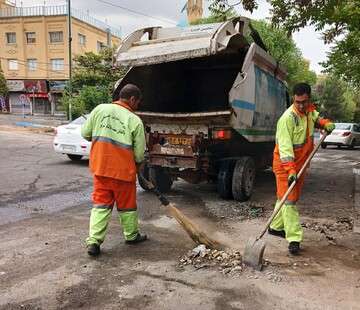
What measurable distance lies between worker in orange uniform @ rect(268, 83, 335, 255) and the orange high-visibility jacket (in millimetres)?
1566

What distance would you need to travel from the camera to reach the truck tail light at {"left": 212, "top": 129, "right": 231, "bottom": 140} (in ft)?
22.0

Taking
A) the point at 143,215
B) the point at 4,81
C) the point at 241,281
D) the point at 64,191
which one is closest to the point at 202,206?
the point at 143,215

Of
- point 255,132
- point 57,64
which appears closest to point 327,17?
point 255,132

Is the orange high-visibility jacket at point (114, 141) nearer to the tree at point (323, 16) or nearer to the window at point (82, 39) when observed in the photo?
the tree at point (323, 16)

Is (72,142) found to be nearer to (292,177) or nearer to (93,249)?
(93,249)

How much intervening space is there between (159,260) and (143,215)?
1918 millimetres

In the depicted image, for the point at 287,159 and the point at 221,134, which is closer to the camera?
the point at 287,159

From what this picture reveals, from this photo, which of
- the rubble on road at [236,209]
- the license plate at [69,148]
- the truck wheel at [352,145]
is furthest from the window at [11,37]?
the rubble on road at [236,209]

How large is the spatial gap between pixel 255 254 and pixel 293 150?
1330 mm

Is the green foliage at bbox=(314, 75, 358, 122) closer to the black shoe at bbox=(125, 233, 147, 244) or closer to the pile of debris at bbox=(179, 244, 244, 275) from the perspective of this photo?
the black shoe at bbox=(125, 233, 147, 244)

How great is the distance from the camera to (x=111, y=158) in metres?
4.60

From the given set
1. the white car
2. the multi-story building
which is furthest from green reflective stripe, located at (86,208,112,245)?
the multi-story building

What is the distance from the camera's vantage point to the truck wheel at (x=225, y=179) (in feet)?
23.9

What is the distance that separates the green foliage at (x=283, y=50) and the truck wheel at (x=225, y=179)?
52.0ft
